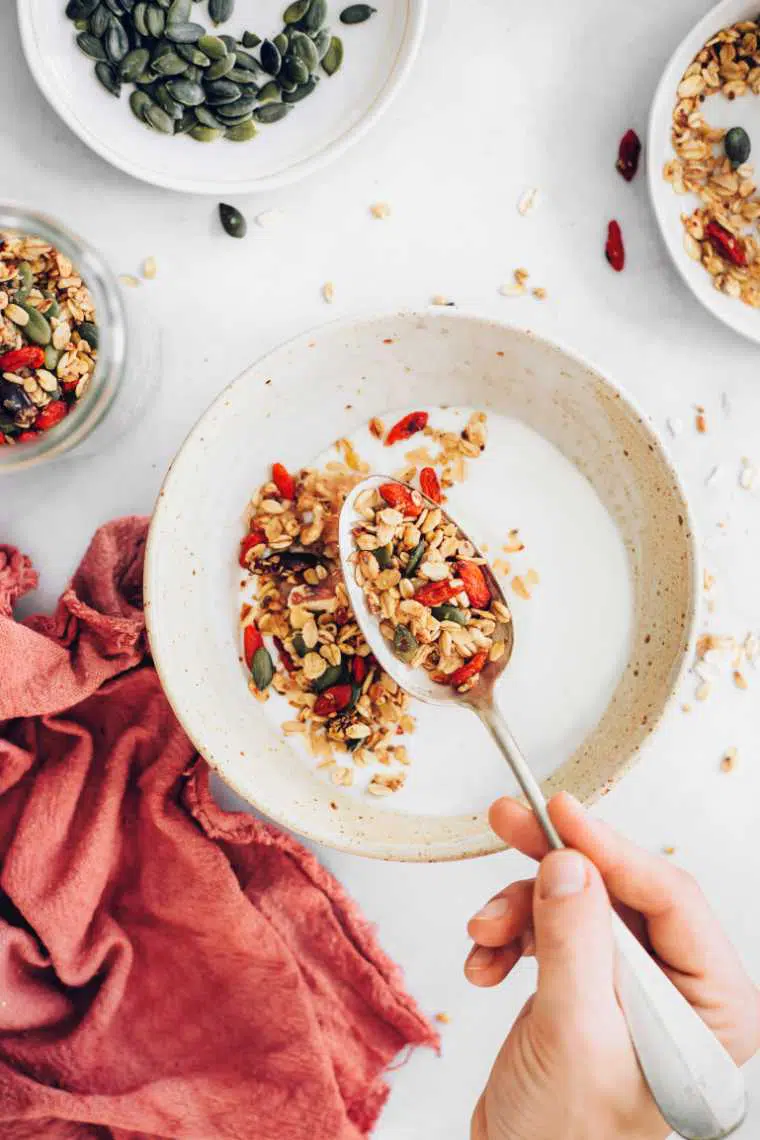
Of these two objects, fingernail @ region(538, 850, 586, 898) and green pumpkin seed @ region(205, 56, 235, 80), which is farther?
green pumpkin seed @ region(205, 56, 235, 80)

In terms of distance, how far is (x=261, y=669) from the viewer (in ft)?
2.70

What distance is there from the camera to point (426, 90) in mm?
869

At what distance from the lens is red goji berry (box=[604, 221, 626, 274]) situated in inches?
33.9

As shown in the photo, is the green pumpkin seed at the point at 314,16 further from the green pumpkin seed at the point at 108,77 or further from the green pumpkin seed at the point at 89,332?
the green pumpkin seed at the point at 89,332

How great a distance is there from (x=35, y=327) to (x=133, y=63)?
0.23 meters

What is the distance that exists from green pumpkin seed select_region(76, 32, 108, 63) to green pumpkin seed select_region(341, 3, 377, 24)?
0.64 ft

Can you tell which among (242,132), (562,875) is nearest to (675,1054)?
(562,875)

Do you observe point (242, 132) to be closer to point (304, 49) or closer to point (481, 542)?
point (304, 49)

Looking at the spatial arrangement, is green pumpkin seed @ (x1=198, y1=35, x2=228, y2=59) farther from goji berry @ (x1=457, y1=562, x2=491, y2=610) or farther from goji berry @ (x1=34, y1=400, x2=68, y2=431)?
goji berry @ (x1=457, y1=562, x2=491, y2=610)

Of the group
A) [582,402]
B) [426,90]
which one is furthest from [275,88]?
[582,402]

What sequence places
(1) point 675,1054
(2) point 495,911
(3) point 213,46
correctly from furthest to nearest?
1. (3) point 213,46
2. (2) point 495,911
3. (1) point 675,1054

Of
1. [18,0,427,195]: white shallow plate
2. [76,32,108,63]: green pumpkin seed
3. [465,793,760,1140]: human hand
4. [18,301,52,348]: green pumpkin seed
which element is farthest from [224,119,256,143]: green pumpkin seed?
[465,793,760,1140]: human hand

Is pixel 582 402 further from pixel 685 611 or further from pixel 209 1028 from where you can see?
pixel 209 1028

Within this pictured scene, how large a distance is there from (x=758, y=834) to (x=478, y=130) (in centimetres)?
65
